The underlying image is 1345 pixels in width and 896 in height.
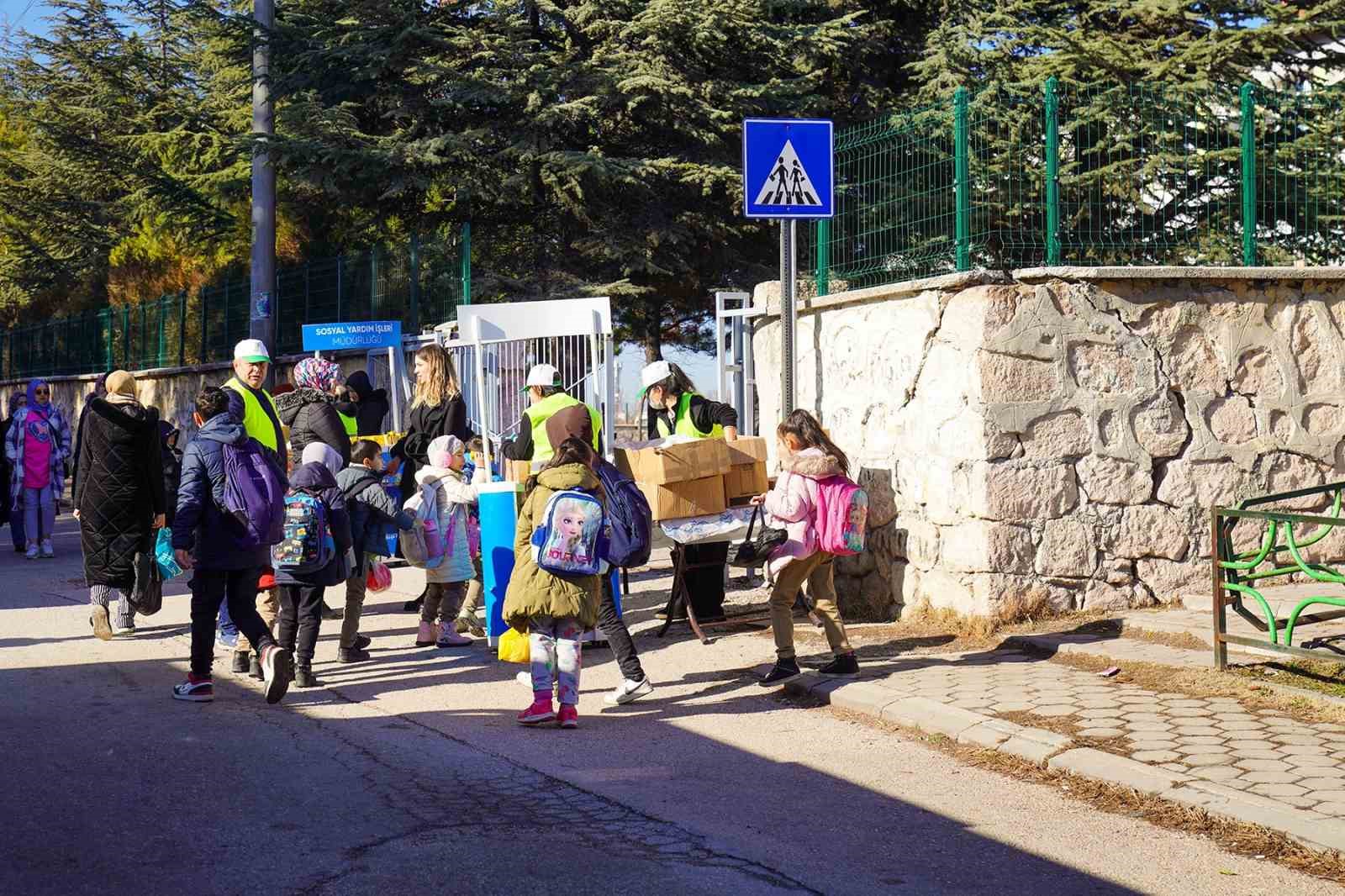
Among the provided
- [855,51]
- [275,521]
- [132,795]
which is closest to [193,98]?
[855,51]

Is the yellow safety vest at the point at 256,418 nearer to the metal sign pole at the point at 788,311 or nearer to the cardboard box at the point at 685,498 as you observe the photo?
the cardboard box at the point at 685,498

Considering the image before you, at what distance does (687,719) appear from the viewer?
7781mm

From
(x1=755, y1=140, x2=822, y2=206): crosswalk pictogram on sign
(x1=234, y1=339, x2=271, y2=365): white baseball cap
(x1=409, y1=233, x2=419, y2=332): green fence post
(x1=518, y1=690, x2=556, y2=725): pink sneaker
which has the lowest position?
(x1=518, y1=690, x2=556, y2=725): pink sneaker

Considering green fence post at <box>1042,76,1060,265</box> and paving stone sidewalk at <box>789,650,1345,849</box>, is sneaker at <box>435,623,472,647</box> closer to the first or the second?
paving stone sidewalk at <box>789,650,1345,849</box>

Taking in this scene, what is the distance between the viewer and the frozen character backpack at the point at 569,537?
748cm

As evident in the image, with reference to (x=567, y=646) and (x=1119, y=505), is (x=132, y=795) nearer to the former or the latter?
(x=567, y=646)

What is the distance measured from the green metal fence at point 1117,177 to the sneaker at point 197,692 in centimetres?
531

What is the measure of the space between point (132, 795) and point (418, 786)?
1.12 metres

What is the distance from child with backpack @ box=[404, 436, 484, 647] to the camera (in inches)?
379

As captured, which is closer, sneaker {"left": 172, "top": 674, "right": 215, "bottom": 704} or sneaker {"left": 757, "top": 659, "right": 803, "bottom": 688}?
sneaker {"left": 172, "top": 674, "right": 215, "bottom": 704}

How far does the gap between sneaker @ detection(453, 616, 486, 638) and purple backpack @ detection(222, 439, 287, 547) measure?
2.28 meters

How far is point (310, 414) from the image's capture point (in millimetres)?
10750

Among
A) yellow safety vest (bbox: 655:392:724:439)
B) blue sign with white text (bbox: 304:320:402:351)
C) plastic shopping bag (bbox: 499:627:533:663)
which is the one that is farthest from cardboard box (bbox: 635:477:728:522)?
blue sign with white text (bbox: 304:320:402:351)

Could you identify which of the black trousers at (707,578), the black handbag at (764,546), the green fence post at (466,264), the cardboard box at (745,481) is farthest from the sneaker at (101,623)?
the green fence post at (466,264)
